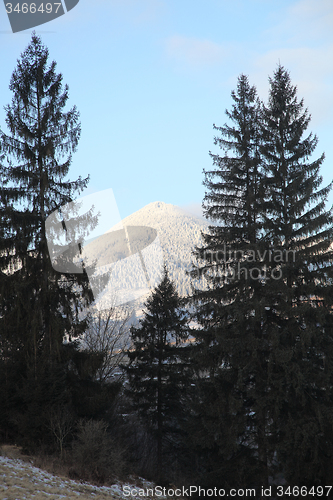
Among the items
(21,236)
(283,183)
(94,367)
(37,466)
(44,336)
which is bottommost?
(37,466)

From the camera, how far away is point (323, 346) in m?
12.8

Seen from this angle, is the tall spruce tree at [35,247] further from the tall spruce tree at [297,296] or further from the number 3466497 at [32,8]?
the tall spruce tree at [297,296]

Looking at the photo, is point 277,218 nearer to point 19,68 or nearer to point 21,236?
point 21,236

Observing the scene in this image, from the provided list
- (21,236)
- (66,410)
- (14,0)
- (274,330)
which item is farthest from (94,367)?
(14,0)

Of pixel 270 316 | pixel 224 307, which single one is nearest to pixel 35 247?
pixel 224 307

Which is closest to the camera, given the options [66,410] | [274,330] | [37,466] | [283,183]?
[37,466]

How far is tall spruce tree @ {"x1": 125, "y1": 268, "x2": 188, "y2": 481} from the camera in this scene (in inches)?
782

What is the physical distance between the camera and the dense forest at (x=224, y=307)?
1256cm

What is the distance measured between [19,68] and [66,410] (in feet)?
41.9

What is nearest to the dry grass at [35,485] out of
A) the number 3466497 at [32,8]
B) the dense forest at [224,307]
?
the dense forest at [224,307]

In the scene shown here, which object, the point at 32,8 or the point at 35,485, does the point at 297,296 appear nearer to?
the point at 35,485

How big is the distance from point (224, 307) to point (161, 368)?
8108 mm

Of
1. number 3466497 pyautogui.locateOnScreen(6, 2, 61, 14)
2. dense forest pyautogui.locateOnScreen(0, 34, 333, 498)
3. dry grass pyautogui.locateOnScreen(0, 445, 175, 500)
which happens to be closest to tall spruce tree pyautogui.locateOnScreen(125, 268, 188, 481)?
dense forest pyautogui.locateOnScreen(0, 34, 333, 498)

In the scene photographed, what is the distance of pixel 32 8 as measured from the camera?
12438 millimetres
